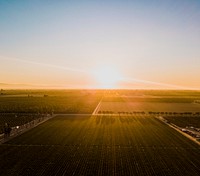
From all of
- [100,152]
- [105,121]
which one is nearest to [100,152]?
[100,152]

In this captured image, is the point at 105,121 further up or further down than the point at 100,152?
further up

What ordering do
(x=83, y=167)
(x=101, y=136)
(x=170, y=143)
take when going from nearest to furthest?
(x=83, y=167) → (x=170, y=143) → (x=101, y=136)

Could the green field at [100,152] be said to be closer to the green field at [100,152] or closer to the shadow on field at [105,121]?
the green field at [100,152]

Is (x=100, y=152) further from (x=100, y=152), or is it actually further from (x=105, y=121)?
(x=105, y=121)

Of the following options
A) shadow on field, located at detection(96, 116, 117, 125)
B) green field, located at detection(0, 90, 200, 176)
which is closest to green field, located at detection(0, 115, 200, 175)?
green field, located at detection(0, 90, 200, 176)

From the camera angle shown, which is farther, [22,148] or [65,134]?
[65,134]

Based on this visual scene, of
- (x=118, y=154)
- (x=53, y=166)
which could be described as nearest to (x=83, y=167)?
(x=53, y=166)

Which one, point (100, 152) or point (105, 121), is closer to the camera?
point (100, 152)

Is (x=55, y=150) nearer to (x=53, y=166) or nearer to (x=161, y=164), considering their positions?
(x=53, y=166)
